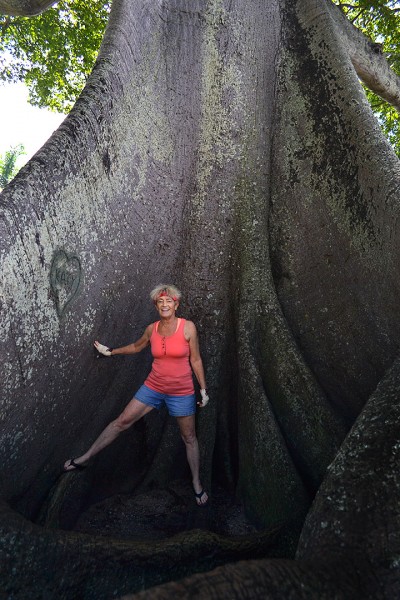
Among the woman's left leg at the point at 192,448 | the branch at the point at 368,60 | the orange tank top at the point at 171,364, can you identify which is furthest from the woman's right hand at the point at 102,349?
the branch at the point at 368,60

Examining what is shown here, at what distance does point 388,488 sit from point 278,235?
76.2 inches

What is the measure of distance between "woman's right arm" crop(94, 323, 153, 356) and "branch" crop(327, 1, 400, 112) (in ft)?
9.57

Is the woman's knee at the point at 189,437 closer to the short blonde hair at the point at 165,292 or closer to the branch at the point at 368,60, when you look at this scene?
the short blonde hair at the point at 165,292

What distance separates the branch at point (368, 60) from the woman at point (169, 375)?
278cm

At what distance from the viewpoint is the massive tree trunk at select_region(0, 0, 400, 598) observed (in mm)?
2174

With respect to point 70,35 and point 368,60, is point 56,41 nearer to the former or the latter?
point 70,35

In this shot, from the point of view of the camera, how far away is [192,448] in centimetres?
279

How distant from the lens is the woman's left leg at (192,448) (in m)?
2.76

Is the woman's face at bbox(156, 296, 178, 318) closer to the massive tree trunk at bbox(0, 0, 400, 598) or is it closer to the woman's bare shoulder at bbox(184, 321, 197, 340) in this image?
the woman's bare shoulder at bbox(184, 321, 197, 340)

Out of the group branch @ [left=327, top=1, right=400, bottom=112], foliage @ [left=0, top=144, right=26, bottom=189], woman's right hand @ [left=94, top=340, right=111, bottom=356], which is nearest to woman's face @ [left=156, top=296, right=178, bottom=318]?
woman's right hand @ [left=94, top=340, right=111, bottom=356]

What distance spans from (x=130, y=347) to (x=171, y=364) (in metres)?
0.26

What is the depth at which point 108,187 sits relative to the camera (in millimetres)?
2547

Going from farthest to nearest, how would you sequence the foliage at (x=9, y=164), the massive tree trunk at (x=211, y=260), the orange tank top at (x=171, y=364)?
the foliage at (x=9, y=164) → the orange tank top at (x=171, y=364) → the massive tree trunk at (x=211, y=260)

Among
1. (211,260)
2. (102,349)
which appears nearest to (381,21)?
(211,260)
